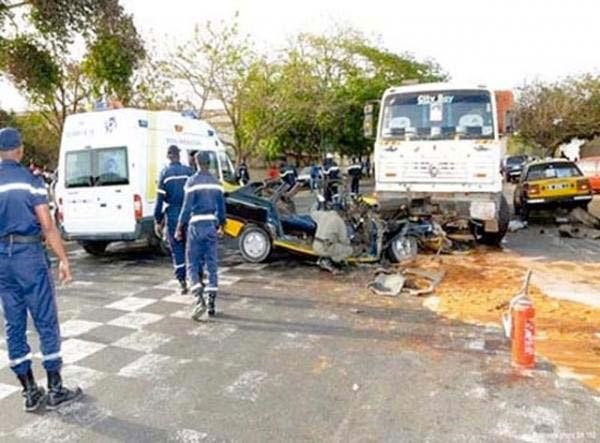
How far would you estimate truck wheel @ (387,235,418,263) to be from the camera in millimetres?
9344

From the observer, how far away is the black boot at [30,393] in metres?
4.12

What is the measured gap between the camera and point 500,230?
11.0m

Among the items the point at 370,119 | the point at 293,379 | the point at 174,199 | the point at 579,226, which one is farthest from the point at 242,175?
the point at 293,379

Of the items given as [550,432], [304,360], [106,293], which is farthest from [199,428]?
[106,293]

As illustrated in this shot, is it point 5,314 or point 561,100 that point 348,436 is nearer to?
point 5,314

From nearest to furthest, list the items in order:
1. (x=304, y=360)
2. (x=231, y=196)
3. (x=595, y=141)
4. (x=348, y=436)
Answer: (x=348, y=436), (x=304, y=360), (x=231, y=196), (x=595, y=141)

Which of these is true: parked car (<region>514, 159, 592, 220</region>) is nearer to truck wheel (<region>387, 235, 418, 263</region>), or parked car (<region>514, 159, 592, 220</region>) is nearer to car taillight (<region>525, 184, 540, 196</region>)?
car taillight (<region>525, 184, 540, 196</region>)

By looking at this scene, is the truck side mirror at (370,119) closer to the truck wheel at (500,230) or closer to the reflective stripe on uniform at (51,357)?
the truck wheel at (500,230)

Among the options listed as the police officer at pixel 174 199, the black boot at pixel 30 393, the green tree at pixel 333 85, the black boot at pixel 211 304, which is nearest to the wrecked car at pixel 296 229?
the police officer at pixel 174 199

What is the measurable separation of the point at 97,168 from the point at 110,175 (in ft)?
0.95

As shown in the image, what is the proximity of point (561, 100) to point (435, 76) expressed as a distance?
1181cm

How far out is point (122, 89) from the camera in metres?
14.6

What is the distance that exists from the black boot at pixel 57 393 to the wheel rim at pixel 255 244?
211 inches

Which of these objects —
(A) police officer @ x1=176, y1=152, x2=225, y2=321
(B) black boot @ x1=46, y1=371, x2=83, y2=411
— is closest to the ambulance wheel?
(A) police officer @ x1=176, y1=152, x2=225, y2=321
